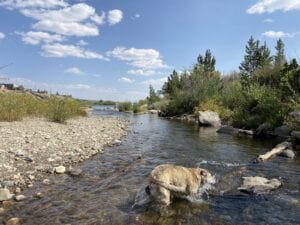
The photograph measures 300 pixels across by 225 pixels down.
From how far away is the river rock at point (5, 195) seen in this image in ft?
26.8

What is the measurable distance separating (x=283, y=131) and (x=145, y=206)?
54.2 ft

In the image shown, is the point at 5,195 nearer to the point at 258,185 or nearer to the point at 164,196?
the point at 164,196

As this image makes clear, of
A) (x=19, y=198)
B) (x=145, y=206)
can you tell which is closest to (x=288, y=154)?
(x=145, y=206)

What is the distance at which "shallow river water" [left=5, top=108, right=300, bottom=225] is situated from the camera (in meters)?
7.44

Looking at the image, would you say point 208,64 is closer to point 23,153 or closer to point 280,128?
point 280,128

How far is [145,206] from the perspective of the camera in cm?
790

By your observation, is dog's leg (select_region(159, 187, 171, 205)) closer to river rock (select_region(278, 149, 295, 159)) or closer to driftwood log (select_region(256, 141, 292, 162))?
driftwood log (select_region(256, 141, 292, 162))

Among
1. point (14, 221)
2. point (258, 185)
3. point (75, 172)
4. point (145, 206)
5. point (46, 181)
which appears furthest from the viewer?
point (75, 172)

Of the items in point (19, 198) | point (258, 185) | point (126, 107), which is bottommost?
point (19, 198)

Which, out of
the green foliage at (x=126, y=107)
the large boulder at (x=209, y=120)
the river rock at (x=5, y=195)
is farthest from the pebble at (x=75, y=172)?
the green foliage at (x=126, y=107)

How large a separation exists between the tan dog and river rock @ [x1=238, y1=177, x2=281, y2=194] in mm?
1882

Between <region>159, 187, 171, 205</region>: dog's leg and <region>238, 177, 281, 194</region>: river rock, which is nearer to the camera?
<region>159, 187, 171, 205</region>: dog's leg

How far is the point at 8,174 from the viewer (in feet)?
32.4

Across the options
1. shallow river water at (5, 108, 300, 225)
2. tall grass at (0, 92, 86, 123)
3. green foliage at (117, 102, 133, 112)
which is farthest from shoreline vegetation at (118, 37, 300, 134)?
tall grass at (0, 92, 86, 123)
